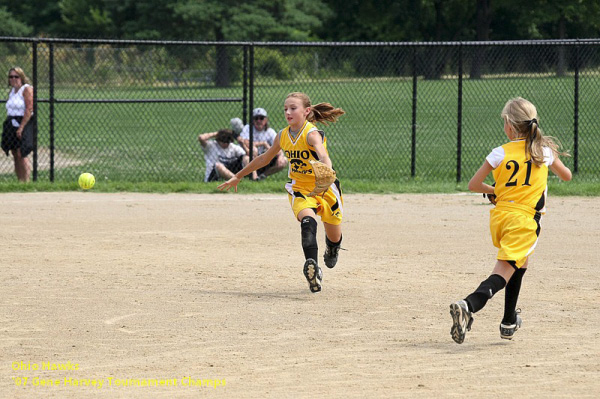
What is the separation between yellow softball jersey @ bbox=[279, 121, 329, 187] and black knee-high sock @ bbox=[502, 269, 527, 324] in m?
2.19

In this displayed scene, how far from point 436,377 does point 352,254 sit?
4.03m

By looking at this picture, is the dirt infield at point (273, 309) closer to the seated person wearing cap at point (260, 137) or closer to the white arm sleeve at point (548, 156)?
the white arm sleeve at point (548, 156)

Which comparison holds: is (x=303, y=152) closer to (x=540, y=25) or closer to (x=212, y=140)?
(x=212, y=140)

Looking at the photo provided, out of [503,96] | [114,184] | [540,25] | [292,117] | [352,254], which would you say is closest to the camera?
[292,117]

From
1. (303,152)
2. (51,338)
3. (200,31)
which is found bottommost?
(51,338)

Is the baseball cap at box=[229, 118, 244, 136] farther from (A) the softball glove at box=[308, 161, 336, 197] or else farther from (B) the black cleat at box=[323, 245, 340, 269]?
(A) the softball glove at box=[308, 161, 336, 197]

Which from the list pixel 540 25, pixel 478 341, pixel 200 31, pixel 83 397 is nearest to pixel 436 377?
pixel 478 341

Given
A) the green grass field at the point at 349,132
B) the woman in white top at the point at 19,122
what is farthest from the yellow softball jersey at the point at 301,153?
the woman in white top at the point at 19,122

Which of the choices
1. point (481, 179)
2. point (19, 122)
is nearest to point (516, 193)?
point (481, 179)

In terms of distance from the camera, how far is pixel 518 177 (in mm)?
5918

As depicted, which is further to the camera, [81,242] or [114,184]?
[114,184]

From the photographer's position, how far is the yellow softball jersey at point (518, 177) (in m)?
5.92

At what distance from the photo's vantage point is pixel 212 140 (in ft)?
47.8

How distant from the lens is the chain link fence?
15.4 metres
